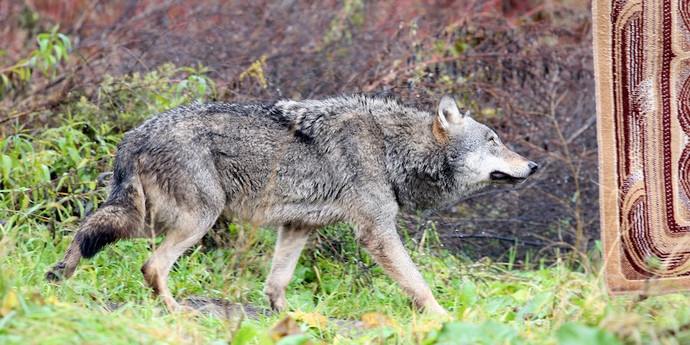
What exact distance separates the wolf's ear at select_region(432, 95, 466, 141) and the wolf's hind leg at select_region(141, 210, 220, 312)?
1.58 meters

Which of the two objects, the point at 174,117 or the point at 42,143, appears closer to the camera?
the point at 174,117

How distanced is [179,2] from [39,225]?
439cm

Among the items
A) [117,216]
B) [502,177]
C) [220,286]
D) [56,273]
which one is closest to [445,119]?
[502,177]

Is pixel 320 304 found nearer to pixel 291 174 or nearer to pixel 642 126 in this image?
pixel 291 174

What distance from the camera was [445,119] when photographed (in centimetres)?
644

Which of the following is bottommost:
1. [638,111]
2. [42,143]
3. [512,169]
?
[42,143]

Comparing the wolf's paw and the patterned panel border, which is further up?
the patterned panel border

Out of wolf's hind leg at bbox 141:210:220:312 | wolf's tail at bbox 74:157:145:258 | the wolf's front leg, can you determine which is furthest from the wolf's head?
wolf's tail at bbox 74:157:145:258

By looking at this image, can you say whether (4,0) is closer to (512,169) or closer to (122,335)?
(512,169)

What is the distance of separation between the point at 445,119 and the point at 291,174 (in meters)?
1.10

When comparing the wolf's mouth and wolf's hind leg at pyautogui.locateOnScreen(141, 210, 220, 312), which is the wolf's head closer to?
the wolf's mouth

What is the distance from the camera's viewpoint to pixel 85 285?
555 centimetres

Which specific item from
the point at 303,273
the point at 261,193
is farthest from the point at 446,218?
the point at 261,193

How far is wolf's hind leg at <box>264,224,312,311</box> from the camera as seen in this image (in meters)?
6.31
